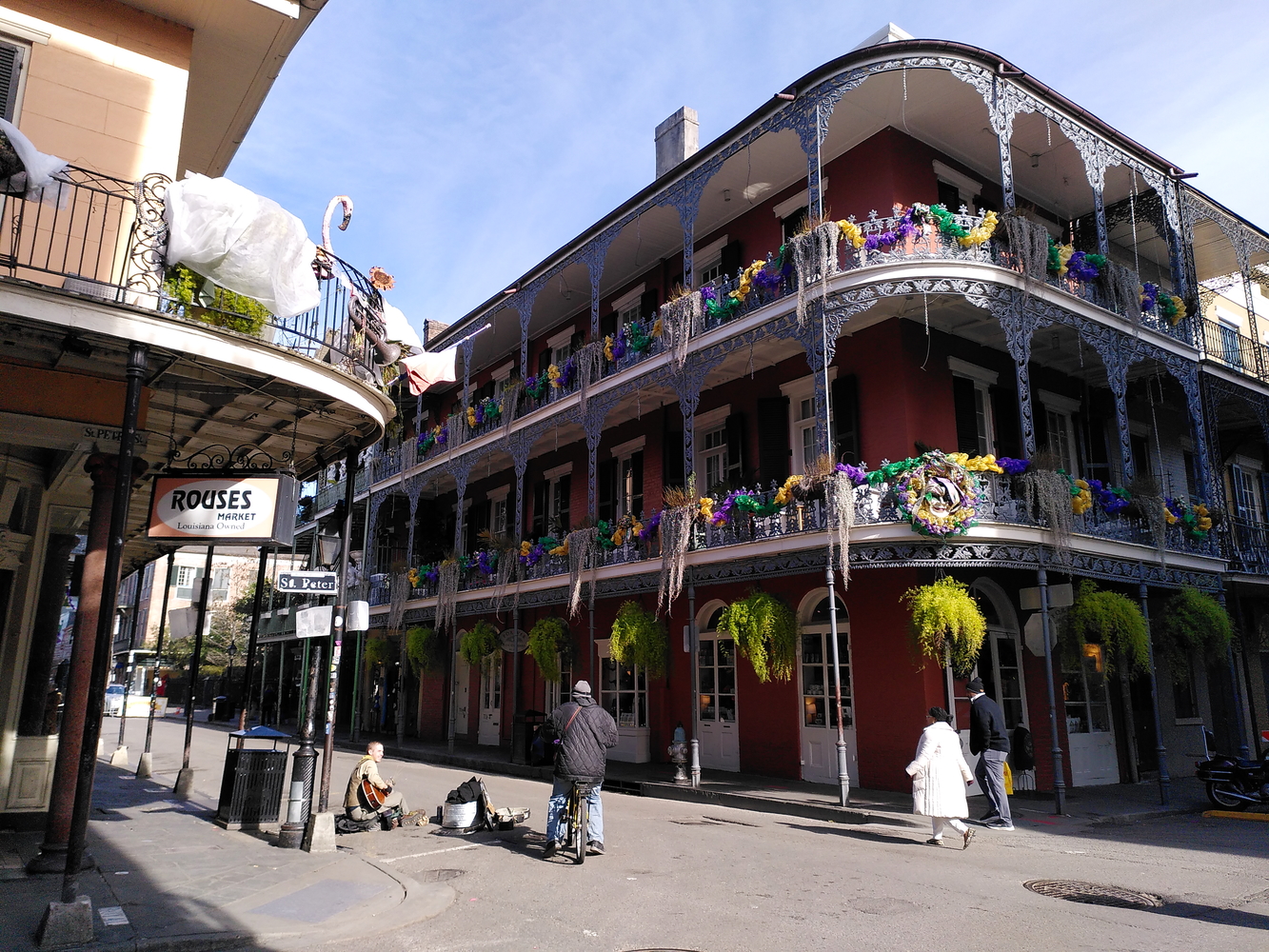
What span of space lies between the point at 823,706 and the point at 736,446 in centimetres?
514

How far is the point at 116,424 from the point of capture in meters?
7.75

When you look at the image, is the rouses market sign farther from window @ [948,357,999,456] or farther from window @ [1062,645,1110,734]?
window @ [1062,645,1110,734]

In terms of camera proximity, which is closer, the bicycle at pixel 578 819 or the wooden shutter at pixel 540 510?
the bicycle at pixel 578 819

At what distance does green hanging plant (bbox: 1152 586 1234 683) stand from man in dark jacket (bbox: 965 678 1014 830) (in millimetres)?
5402

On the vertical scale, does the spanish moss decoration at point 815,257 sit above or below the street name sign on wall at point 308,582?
above

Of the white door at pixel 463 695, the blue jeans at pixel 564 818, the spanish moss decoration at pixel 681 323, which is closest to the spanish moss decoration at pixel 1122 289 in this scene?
the spanish moss decoration at pixel 681 323

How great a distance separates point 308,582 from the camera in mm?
8828

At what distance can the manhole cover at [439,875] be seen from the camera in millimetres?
7925

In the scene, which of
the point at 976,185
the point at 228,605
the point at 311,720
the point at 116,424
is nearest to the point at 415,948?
the point at 311,720

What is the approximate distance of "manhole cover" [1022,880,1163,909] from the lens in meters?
6.88

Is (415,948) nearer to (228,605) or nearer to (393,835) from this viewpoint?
(393,835)

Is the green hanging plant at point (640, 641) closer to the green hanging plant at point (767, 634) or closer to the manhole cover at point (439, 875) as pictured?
the green hanging plant at point (767, 634)

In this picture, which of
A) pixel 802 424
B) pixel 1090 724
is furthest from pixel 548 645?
pixel 1090 724

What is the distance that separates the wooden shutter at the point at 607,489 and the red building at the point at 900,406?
0.10 meters
